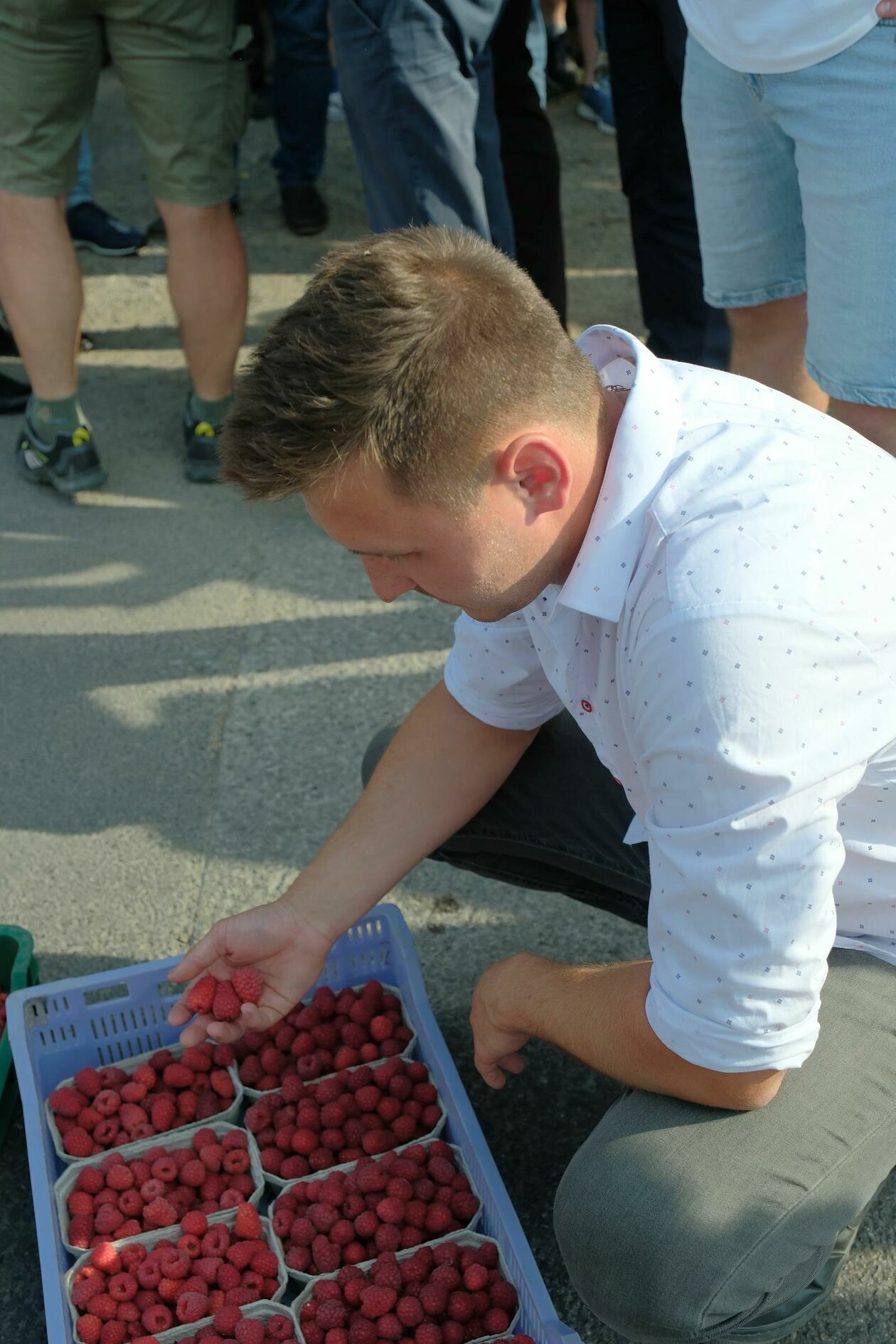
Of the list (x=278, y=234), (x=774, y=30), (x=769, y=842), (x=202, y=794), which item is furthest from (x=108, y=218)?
(x=769, y=842)

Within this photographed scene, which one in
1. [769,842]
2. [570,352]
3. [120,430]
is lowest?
[120,430]

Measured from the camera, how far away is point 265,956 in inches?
69.1

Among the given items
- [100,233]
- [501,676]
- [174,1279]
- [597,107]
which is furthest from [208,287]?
[597,107]

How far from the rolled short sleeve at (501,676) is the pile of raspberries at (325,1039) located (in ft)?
1.60

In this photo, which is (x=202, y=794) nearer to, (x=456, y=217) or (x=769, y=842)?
(x=456, y=217)

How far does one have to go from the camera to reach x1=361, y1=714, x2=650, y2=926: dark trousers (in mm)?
1832

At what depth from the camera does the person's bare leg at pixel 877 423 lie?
186cm

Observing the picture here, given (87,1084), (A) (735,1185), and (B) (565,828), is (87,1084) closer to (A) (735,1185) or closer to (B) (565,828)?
(B) (565,828)

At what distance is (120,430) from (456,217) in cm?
129

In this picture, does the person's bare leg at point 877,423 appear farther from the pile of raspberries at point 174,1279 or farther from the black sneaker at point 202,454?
the black sneaker at point 202,454

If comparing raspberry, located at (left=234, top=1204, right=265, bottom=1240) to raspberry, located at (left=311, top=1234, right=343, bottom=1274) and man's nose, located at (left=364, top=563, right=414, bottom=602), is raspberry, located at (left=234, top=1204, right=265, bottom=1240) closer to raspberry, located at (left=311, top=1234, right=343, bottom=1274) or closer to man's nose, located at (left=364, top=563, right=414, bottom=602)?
raspberry, located at (left=311, top=1234, right=343, bottom=1274)

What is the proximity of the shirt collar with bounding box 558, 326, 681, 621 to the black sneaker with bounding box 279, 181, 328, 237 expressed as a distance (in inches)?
145

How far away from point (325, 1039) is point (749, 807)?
985 millimetres

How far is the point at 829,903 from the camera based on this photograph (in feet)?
4.01
